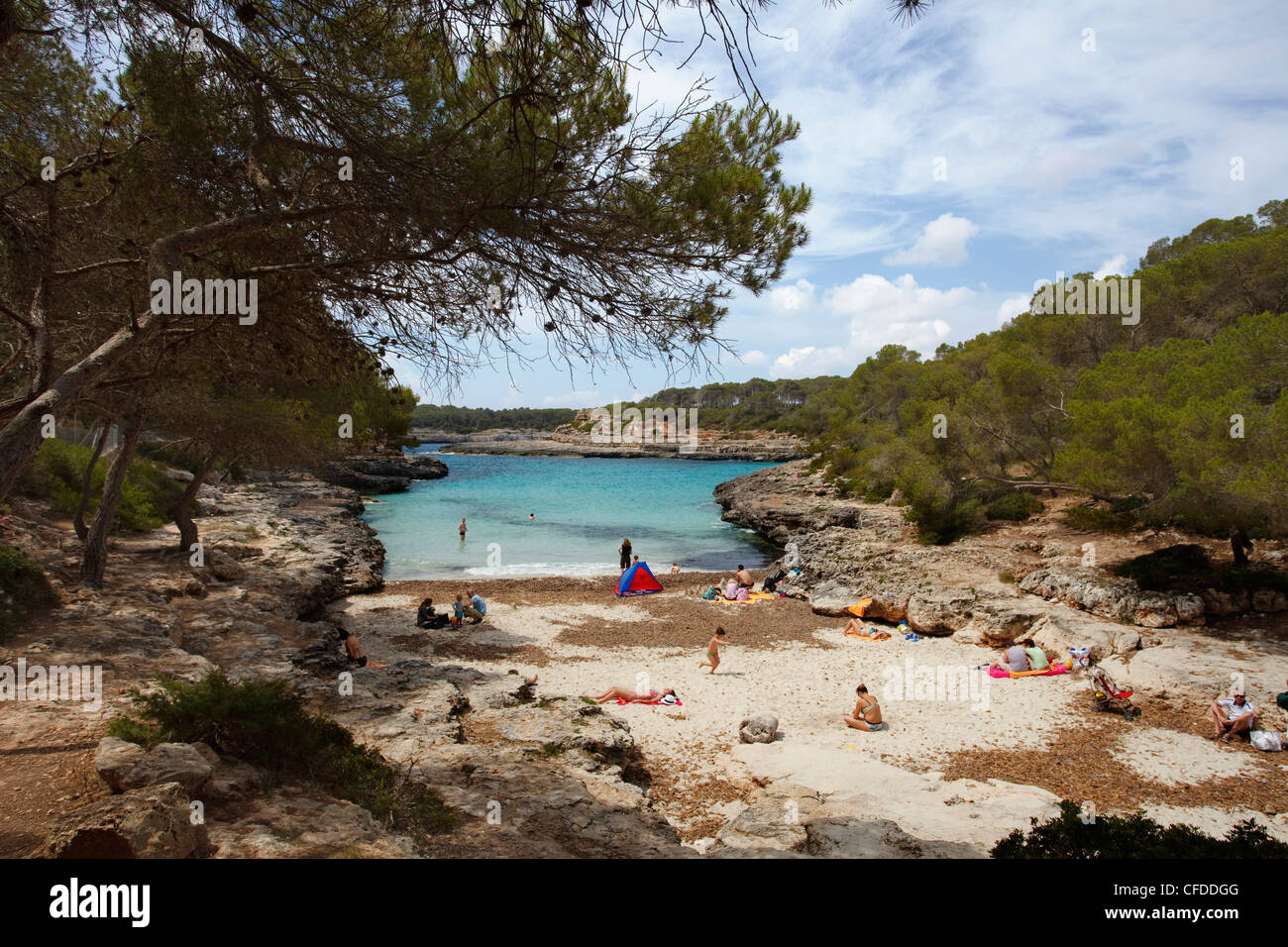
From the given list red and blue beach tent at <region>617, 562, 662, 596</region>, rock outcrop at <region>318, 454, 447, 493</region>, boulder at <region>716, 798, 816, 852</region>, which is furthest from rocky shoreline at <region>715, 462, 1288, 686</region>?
rock outcrop at <region>318, 454, 447, 493</region>

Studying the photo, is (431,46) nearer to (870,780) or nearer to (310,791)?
(310,791)

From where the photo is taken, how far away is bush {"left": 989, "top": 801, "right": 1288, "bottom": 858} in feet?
11.3

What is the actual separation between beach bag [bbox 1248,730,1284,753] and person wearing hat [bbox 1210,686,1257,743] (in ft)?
0.56

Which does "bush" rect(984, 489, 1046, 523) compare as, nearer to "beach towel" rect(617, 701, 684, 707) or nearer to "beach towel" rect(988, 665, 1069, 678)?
"beach towel" rect(988, 665, 1069, 678)

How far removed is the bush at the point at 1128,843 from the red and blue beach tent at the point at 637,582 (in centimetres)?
1488

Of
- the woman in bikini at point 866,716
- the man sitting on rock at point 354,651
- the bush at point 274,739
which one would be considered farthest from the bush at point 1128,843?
the man sitting on rock at point 354,651

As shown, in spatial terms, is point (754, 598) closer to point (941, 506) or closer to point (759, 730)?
point (941, 506)

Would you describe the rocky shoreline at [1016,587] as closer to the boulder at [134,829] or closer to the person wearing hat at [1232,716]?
the person wearing hat at [1232,716]

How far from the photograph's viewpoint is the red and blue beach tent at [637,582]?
1886 cm

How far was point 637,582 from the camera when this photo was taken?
62.5 feet

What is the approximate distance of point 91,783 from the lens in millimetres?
4117

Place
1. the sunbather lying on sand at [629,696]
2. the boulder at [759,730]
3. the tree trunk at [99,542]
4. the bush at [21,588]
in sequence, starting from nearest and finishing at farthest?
the bush at [21,588] < the boulder at [759,730] < the tree trunk at [99,542] < the sunbather lying on sand at [629,696]

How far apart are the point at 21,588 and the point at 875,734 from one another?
11273 millimetres

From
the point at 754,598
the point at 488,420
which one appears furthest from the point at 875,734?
the point at 488,420
